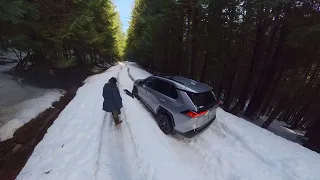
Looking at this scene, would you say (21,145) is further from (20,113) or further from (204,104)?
(204,104)

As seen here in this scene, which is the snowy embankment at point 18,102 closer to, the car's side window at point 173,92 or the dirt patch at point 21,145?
the dirt patch at point 21,145

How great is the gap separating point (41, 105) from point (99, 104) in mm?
3577

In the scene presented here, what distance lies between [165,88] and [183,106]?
4.74 ft

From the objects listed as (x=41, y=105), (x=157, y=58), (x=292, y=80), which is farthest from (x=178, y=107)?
(x=157, y=58)

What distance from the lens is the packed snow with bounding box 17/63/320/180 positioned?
17.1 ft

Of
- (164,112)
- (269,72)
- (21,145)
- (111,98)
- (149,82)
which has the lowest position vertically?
(21,145)

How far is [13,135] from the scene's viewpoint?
7.97 metres

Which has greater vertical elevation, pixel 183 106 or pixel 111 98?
pixel 183 106

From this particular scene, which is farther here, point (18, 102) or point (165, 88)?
point (18, 102)

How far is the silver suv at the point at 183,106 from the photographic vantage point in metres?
6.31

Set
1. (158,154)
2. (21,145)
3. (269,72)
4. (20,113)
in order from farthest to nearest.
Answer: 1. (269,72)
2. (20,113)
3. (21,145)
4. (158,154)

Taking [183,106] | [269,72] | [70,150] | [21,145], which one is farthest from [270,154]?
[21,145]

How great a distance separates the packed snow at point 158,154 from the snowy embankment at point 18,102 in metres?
Result: 1.96

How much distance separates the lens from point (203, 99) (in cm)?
667
